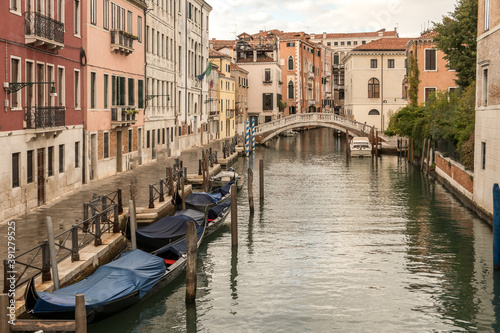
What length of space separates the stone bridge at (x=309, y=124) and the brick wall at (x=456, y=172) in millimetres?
23375

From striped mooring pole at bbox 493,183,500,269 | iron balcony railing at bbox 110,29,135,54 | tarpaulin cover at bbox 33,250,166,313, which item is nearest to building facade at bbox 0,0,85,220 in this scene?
iron balcony railing at bbox 110,29,135,54

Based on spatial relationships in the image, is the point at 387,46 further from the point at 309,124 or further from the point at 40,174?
the point at 40,174

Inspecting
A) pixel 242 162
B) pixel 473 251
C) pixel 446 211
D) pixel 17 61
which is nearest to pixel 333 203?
pixel 446 211

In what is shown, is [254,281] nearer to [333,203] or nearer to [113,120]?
[333,203]

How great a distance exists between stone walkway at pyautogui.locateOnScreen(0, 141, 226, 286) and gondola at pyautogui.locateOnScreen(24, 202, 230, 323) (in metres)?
1.38

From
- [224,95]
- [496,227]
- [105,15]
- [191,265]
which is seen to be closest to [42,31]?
[105,15]

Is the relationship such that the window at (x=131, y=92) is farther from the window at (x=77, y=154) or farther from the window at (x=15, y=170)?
the window at (x=15, y=170)

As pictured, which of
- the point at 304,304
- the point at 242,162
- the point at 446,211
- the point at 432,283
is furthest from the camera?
the point at 242,162

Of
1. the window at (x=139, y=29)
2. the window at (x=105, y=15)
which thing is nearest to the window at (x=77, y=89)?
the window at (x=105, y=15)

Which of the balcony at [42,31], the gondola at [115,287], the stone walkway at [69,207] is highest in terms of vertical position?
the balcony at [42,31]

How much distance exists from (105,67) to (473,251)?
15593 mm

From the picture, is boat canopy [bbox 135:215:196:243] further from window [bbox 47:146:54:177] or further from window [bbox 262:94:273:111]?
window [bbox 262:94:273:111]

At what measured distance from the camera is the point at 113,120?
26.9 m

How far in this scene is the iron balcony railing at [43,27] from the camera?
1731 cm
